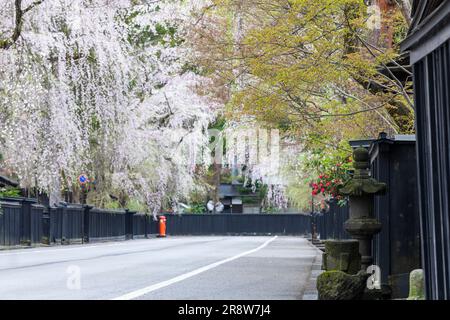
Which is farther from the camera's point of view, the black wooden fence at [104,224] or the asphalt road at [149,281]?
the black wooden fence at [104,224]

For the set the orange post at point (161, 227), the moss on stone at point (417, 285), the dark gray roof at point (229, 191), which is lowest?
the moss on stone at point (417, 285)

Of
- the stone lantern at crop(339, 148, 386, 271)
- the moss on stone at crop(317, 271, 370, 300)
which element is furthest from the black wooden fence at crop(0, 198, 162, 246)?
the moss on stone at crop(317, 271, 370, 300)

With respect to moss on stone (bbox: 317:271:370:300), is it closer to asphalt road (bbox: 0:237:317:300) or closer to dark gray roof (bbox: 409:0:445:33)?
asphalt road (bbox: 0:237:317:300)

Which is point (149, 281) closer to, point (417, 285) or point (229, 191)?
point (417, 285)

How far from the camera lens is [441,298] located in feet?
22.3

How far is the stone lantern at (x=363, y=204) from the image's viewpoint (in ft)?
33.0

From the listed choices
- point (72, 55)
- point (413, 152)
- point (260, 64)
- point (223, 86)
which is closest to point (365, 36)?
point (260, 64)

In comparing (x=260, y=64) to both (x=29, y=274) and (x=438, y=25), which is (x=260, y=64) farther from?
(x=438, y=25)

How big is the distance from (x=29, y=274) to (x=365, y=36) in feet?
26.1

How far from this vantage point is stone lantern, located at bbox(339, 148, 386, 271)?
1006cm

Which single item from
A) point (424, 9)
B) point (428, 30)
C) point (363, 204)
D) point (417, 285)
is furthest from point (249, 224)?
point (428, 30)

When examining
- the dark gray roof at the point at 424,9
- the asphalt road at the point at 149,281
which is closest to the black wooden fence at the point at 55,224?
the asphalt road at the point at 149,281

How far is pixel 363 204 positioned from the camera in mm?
10352

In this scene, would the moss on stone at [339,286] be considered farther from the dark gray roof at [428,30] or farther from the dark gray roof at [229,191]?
the dark gray roof at [229,191]
